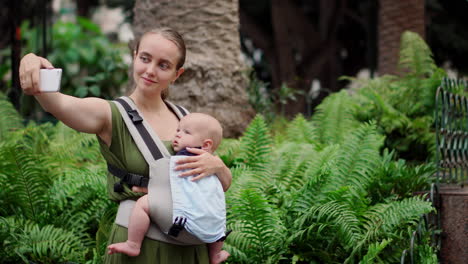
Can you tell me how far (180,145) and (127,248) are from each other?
1.54 feet

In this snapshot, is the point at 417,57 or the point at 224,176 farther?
the point at 417,57

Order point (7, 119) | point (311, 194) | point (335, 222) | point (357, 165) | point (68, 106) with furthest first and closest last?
1. point (7, 119)
2. point (357, 165)
3. point (311, 194)
4. point (335, 222)
5. point (68, 106)

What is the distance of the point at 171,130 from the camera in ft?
8.68

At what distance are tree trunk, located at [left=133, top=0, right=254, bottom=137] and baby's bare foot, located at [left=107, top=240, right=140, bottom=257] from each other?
3.66 metres

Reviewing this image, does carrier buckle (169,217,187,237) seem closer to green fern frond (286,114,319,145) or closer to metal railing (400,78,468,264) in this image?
metal railing (400,78,468,264)

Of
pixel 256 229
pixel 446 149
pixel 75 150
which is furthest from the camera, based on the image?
pixel 75 150

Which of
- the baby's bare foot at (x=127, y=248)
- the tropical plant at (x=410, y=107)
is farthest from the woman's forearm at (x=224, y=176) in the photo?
the tropical plant at (x=410, y=107)

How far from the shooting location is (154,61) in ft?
8.27

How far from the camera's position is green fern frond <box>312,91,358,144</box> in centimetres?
608

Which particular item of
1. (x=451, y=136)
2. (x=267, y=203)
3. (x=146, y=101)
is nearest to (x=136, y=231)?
Result: (x=146, y=101)

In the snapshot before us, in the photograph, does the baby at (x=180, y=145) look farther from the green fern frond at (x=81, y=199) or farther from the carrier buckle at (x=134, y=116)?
the green fern frond at (x=81, y=199)

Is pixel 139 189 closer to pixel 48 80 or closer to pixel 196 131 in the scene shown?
pixel 196 131

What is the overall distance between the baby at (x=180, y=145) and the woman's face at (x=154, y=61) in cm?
24

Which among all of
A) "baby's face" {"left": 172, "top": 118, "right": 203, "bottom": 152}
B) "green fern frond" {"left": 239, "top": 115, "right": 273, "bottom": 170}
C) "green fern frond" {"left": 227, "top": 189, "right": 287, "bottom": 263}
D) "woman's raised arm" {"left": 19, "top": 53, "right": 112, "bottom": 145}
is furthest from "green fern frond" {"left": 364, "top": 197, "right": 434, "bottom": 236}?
"woman's raised arm" {"left": 19, "top": 53, "right": 112, "bottom": 145}
